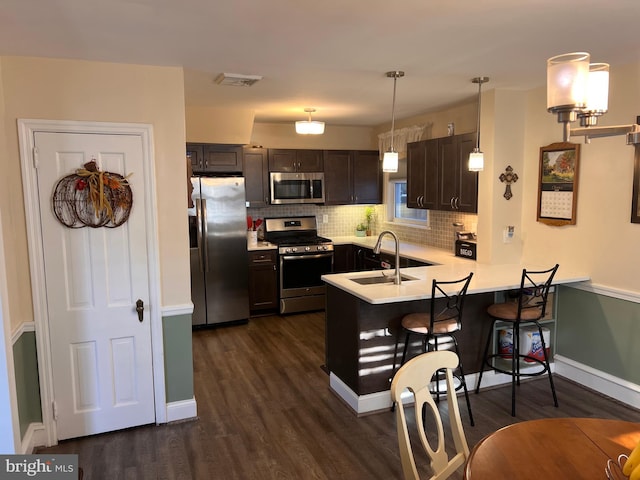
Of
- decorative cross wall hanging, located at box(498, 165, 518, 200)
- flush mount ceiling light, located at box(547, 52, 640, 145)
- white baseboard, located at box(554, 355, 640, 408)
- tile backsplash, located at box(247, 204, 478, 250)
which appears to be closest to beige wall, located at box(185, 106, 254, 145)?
tile backsplash, located at box(247, 204, 478, 250)

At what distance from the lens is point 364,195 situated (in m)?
6.45

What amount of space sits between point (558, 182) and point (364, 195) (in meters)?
2.87

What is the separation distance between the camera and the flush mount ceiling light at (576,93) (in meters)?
1.30

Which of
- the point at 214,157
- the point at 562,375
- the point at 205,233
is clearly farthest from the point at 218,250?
the point at 562,375

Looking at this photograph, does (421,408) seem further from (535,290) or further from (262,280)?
(262,280)

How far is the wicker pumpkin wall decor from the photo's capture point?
2.93m

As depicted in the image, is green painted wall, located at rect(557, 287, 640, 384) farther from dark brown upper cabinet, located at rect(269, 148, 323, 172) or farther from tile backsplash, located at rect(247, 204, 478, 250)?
dark brown upper cabinet, located at rect(269, 148, 323, 172)

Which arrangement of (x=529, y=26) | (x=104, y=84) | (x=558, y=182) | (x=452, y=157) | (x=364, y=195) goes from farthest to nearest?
(x=364, y=195) → (x=452, y=157) → (x=558, y=182) → (x=104, y=84) → (x=529, y=26)

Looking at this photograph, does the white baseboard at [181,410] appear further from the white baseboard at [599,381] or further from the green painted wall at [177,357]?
the white baseboard at [599,381]

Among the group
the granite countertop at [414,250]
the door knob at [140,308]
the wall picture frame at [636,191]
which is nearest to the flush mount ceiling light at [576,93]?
the wall picture frame at [636,191]

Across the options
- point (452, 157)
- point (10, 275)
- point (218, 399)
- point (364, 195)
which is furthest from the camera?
point (364, 195)

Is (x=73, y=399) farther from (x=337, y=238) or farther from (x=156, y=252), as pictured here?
(x=337, y=238)

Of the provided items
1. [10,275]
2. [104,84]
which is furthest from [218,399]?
[104,84]

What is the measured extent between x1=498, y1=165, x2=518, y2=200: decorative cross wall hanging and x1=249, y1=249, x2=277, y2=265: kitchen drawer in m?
2.79
